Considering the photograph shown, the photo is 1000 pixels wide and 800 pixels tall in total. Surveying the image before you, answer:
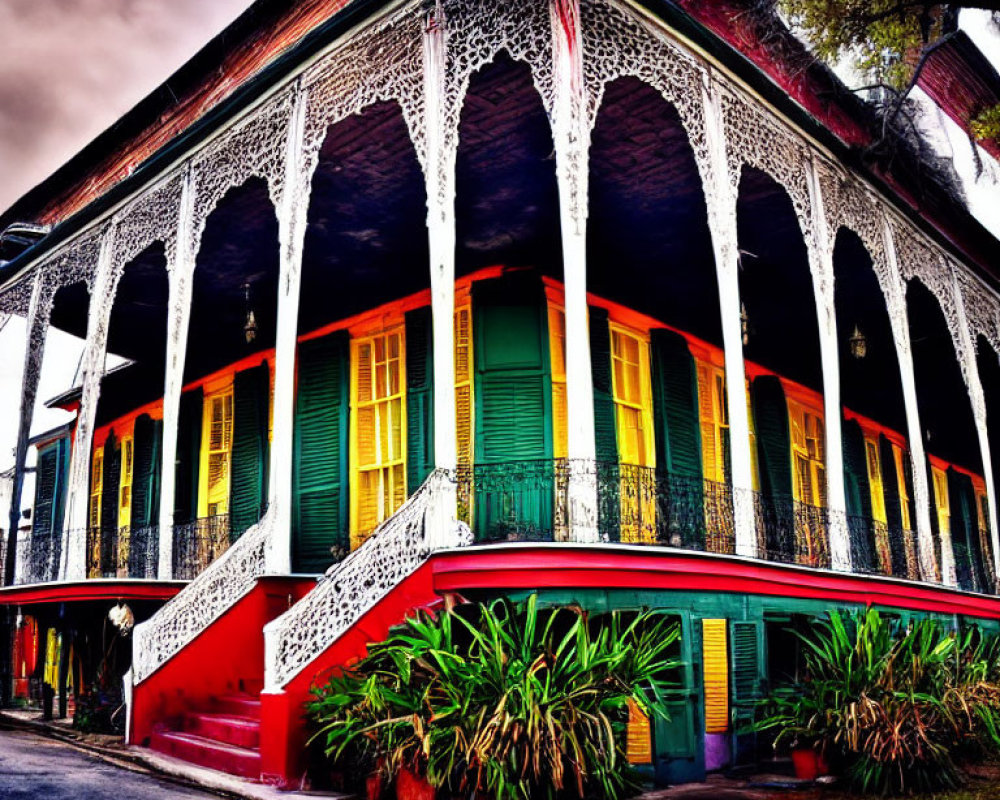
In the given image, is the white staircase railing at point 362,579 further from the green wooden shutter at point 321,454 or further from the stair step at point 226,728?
the green wooden shutter at point 321,454

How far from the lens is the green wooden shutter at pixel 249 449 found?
1365 cm

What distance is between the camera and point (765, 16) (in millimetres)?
11086

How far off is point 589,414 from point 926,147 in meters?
7.83

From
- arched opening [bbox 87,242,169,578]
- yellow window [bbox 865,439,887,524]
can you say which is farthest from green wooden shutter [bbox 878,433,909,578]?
arched opening [bbox 87,242,169,578]

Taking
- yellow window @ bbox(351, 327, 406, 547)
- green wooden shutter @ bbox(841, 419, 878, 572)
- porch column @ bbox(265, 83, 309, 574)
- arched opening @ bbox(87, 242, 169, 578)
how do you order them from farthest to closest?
1. green wooden shutter @ bbox(841, 419, 878, 572)
2. arched opening @ bbox(87, 242, 169, 578)
3. yellow window @ bbox(351, 327, 406, 547)
4. porch column @ bbox(265, 83, 309, 574)

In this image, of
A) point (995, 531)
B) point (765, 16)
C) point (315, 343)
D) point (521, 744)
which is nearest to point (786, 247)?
point (765, 16)

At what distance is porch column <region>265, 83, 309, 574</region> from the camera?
9.34 m

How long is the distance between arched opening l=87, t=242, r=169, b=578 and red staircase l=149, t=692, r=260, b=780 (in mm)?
3637

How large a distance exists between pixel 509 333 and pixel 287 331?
9.21ft

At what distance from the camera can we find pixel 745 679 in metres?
9.25

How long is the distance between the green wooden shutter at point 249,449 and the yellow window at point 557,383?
4349 mm

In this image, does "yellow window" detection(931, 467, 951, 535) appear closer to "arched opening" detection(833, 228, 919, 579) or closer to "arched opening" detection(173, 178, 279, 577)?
"arched opening" detection(833, 228, 919, 579)

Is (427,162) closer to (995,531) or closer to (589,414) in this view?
(589,414)

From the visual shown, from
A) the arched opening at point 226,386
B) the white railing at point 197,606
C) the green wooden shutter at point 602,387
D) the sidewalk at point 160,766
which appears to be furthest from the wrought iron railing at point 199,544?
the green wooden shutter at point 602,387
